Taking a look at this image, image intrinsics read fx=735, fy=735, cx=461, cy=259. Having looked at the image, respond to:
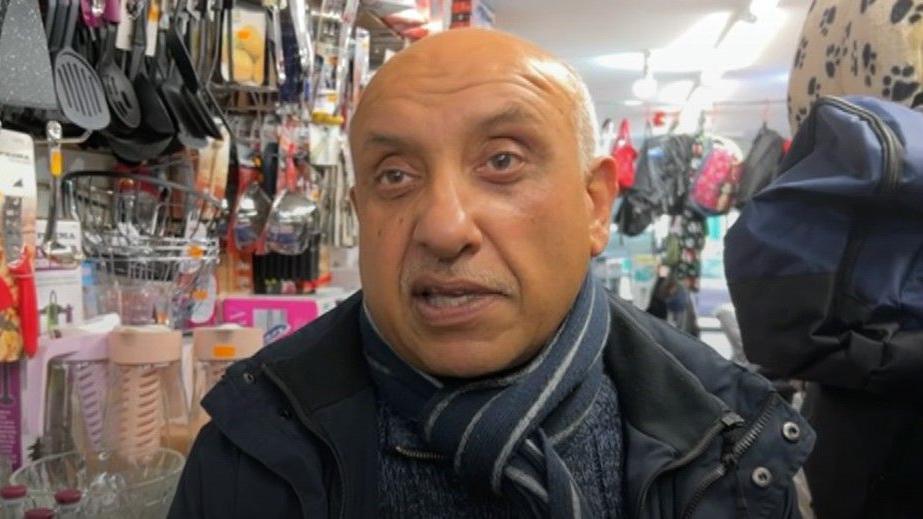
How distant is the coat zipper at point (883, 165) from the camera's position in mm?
809

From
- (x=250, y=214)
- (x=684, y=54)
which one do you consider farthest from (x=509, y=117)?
(x=684, y=54)

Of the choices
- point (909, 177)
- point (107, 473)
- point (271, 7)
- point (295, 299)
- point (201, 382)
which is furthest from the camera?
point (295, 299)

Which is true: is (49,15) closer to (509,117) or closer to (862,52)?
(509,117)

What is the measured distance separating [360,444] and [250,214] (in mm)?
1102

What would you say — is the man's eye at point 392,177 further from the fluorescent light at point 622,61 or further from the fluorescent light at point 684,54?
the fluorescent light at point 622,61

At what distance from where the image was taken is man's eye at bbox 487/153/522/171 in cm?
81

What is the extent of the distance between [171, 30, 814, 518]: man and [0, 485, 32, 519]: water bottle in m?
0.16

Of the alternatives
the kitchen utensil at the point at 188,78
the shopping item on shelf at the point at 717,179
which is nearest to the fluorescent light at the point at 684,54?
the shopping item on shelf at the point at 717,179

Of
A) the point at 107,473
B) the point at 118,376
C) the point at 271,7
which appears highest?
the point at 271,7

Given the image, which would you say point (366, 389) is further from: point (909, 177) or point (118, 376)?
point (909, 177)

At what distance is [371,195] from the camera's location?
2.80 feet

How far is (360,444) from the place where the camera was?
2.73ft

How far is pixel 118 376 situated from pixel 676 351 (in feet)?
2.43

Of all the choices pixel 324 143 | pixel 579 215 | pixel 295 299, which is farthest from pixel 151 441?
pixel 324 143
